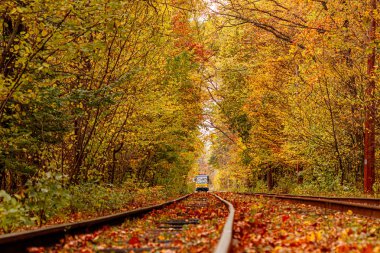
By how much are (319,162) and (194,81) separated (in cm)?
1243

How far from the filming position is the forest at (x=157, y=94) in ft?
33.3

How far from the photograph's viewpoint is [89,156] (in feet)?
55.1

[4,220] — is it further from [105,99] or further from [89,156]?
[89,156]

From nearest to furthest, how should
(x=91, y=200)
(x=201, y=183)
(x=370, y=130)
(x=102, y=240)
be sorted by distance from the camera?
(x=102, y=240) → (x=91, y=200) → (x=370, y=130) → (x=201, y=183)

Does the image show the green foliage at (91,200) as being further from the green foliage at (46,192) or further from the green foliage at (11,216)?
the green foliage at (11,216)

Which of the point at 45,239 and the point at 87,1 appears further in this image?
the point at 87,1

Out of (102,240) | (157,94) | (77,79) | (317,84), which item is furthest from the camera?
(317,84)

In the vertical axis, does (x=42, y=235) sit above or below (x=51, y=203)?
below

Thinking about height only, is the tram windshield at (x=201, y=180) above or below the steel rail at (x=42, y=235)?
above

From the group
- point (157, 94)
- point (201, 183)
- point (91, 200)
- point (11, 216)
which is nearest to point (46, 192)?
point (11, 216)

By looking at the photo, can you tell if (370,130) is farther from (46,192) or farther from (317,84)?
(46,192)

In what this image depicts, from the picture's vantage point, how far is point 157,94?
61.4 ft

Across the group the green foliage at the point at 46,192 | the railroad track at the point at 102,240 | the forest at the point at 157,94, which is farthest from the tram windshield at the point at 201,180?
the railroad track at the point at 102,240

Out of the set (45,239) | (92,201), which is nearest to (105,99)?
(92,201)
